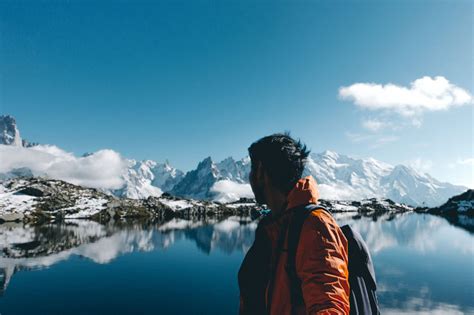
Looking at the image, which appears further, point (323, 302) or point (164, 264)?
point (164, 264)

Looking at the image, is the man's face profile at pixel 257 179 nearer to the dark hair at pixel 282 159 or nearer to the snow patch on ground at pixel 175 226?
the dark hair at pixel 282 159

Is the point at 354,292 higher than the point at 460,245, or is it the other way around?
the point at 354,292

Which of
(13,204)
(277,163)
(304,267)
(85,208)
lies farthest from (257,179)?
(85,208)

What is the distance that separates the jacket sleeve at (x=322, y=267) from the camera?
272 cm

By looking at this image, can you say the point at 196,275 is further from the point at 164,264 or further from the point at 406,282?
the point at 406,282

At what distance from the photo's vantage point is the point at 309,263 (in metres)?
2.89

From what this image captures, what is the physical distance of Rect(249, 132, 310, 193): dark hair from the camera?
12.3 feet

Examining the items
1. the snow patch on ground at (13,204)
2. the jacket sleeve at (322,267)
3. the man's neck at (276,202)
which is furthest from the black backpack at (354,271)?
the snow patch on ground at (13,204)

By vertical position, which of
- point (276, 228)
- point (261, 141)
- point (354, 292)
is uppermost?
point (261, 141)

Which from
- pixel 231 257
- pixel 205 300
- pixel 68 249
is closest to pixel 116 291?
pixel 205 300

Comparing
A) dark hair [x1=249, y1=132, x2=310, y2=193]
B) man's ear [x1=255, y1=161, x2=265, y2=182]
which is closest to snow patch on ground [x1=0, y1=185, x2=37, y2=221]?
man's ear [x1=255, y1=161, x2=265, y2=182]

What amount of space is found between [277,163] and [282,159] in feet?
0.29

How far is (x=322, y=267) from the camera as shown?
2830mm

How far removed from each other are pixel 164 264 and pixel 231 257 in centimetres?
1697
